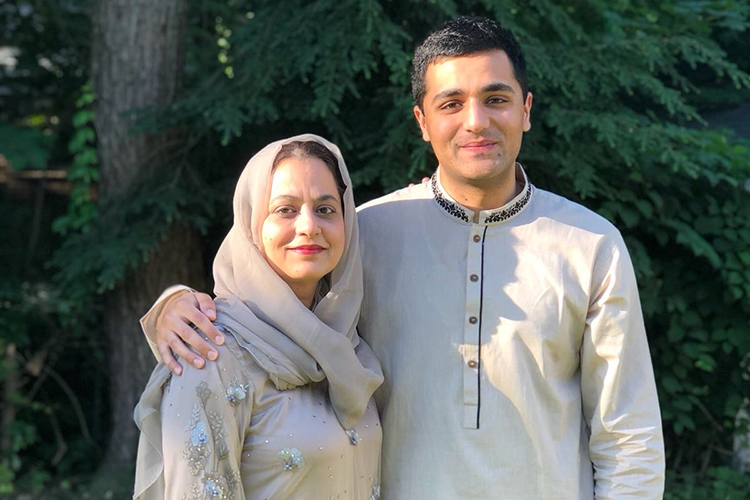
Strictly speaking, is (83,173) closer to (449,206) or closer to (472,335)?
(449,206)

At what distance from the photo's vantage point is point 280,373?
204 cm

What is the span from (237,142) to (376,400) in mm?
2545

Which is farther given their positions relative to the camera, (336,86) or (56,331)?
(56,331)

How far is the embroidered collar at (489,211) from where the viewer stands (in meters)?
2.36

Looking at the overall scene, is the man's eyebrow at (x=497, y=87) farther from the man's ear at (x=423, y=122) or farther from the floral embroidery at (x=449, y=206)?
the floral embroidery at (x=449, y=206)

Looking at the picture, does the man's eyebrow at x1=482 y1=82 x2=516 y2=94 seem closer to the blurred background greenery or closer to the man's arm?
the man's arm

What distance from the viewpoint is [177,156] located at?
4652 mm

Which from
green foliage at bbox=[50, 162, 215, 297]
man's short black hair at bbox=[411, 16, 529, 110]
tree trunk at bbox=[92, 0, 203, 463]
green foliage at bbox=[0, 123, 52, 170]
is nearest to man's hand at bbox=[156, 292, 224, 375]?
man's short black hair at bbox=[411, 16, 529, 110]

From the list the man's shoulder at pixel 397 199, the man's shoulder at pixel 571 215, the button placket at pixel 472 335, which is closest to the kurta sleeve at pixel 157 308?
the man's shoulder at pixel 397 199

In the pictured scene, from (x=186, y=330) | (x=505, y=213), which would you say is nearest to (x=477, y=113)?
(x=505, y=213)

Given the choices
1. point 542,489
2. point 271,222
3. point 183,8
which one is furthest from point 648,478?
point 183,8

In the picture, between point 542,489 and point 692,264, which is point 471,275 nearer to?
point 542,489

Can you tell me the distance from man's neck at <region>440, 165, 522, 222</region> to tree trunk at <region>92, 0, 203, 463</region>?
263 cm

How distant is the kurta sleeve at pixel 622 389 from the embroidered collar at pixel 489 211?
28 cm
